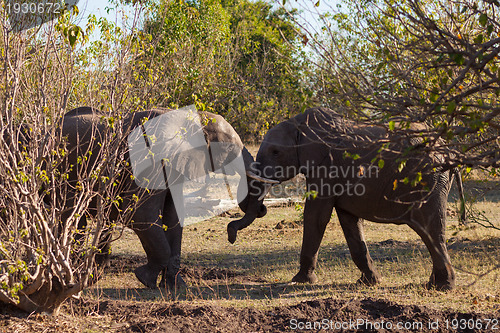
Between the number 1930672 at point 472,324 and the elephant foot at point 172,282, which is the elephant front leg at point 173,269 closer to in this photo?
the elephant foot at point 172,282

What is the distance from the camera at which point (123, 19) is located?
6.39 m

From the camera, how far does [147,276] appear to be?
8555 mm

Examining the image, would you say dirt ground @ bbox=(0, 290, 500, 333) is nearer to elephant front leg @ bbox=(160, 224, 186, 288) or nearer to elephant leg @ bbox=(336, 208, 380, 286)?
elephant leg @ bbox=(336, 208, 380, 286)

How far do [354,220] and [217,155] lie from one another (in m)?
2.35

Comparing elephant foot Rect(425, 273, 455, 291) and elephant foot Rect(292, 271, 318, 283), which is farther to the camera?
elephant foot Rect(292, 271, 318, 283)

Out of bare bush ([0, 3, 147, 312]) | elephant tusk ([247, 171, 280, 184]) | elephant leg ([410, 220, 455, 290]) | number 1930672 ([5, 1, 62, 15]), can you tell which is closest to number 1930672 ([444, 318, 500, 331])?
elephant leg ([410, 220, 455, 290])

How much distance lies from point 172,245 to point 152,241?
0.74 m

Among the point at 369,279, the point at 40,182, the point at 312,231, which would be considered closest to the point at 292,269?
the point at 312,231

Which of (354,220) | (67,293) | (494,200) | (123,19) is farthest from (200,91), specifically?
(494,200)

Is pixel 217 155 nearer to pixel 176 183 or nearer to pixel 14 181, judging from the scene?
pixel 176 183

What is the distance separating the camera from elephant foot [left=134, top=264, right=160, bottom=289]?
8.53 metres

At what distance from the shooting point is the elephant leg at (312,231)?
877 centimetres

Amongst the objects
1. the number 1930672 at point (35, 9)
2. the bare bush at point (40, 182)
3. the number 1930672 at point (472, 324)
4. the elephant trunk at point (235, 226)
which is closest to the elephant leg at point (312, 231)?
the elephant trunk at point (235, 226)

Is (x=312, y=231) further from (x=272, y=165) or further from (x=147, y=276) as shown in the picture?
(x=147, y=276)
